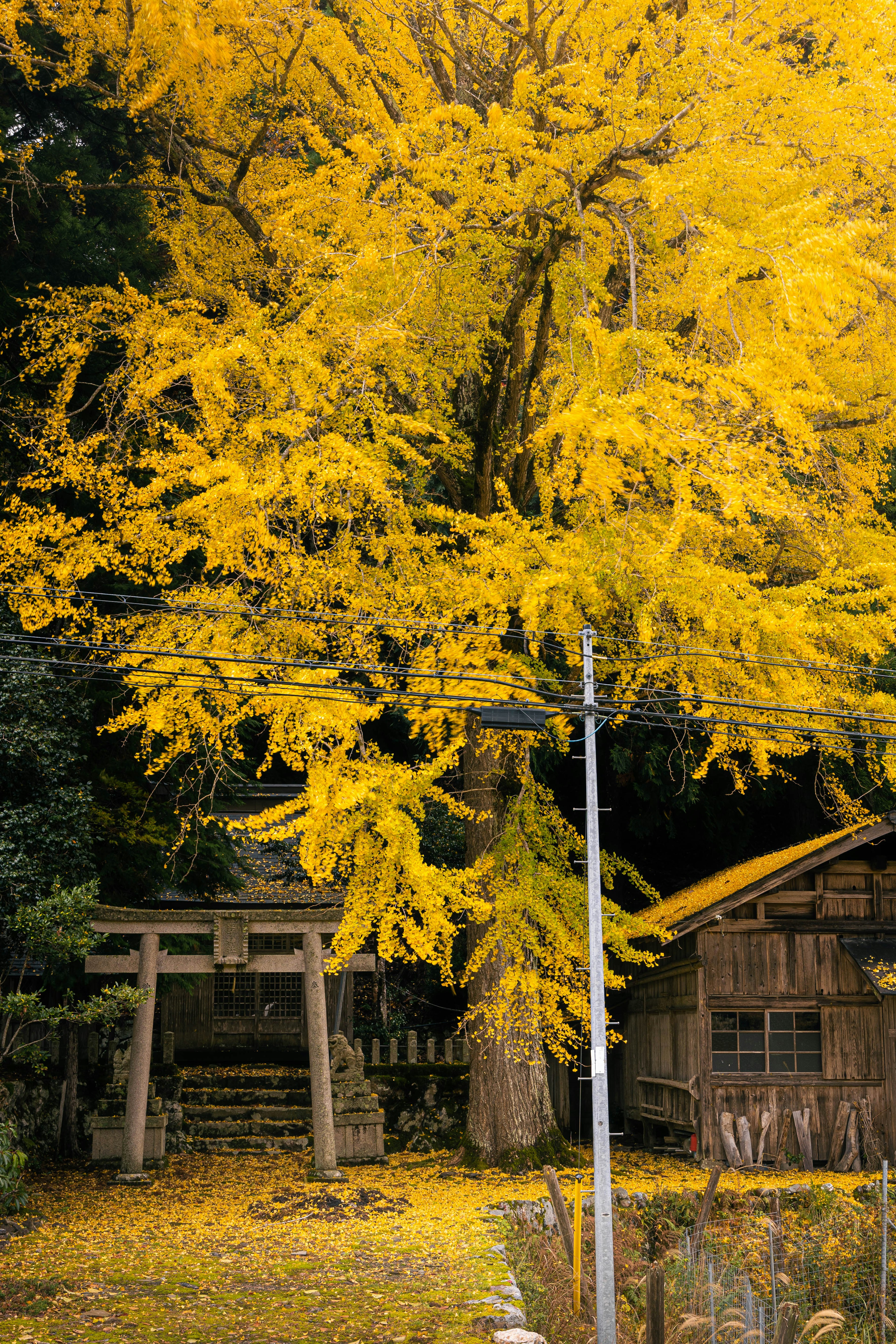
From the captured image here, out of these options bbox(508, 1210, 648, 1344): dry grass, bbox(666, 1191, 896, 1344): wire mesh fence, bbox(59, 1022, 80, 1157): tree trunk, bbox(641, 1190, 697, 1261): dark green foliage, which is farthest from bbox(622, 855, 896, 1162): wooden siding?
bbox(59, 1022, 80, 1157): tree trunk

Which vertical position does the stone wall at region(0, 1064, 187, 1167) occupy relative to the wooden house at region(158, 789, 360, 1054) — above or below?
below

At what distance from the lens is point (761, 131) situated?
13188 millimetres

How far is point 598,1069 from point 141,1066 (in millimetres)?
6790

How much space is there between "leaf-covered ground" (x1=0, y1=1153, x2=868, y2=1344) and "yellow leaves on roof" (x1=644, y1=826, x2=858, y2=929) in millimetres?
3238

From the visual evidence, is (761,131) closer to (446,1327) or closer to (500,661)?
(500,661)

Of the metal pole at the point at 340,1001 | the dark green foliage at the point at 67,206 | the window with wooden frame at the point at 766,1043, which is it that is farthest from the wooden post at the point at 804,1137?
the dark green foliage at the point at 67,206

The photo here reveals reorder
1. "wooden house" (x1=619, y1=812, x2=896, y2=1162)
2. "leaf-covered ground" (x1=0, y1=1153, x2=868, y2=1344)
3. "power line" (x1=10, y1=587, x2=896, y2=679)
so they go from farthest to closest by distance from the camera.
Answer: "wooden house" (x1=619, y1=812, x2=896, y2=1162) → "power line" (x1=10, y1=587, x2=896, y2=679) → "leaf-covered ground" (x1=0, y1=1153, x2=868, y2=1344)

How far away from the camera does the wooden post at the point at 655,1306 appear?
841 centimetres

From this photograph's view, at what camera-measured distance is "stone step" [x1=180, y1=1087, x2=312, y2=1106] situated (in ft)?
58.4

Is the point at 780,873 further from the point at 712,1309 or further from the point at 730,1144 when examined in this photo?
the point at 712,1309

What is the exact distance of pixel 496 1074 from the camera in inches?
578

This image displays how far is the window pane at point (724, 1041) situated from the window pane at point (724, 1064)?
87 mm

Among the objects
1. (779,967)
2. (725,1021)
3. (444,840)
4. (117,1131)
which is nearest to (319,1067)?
(117,1131)

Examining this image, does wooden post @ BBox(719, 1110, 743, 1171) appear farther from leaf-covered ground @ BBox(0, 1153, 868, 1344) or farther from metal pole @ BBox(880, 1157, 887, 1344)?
metal pole @ BBox(880, 1157, 887, 1344)
